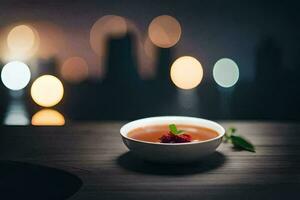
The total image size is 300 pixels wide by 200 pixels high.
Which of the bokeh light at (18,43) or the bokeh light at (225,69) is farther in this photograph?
the bokeh light at (18,43)

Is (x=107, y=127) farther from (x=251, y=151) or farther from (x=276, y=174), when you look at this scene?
(x=276, y=174)

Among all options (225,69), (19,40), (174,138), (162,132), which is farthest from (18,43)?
(174,138)

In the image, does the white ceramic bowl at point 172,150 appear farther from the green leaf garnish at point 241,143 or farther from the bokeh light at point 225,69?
the bokeh light at point 225,69

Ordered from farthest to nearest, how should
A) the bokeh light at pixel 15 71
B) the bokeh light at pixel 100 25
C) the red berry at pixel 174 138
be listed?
the bokeh light at pixel 15 71 < the bokeh light at pixel 100 25 < the red berry at pixel 174 138

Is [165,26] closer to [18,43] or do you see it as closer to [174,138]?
[18,43]

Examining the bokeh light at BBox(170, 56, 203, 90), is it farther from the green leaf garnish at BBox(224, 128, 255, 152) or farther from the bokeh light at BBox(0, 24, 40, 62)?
the green leaf garnish at BBox(224, 128, 255, 152)

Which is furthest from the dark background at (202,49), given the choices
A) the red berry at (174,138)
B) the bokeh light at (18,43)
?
the red berry at (174,138)
